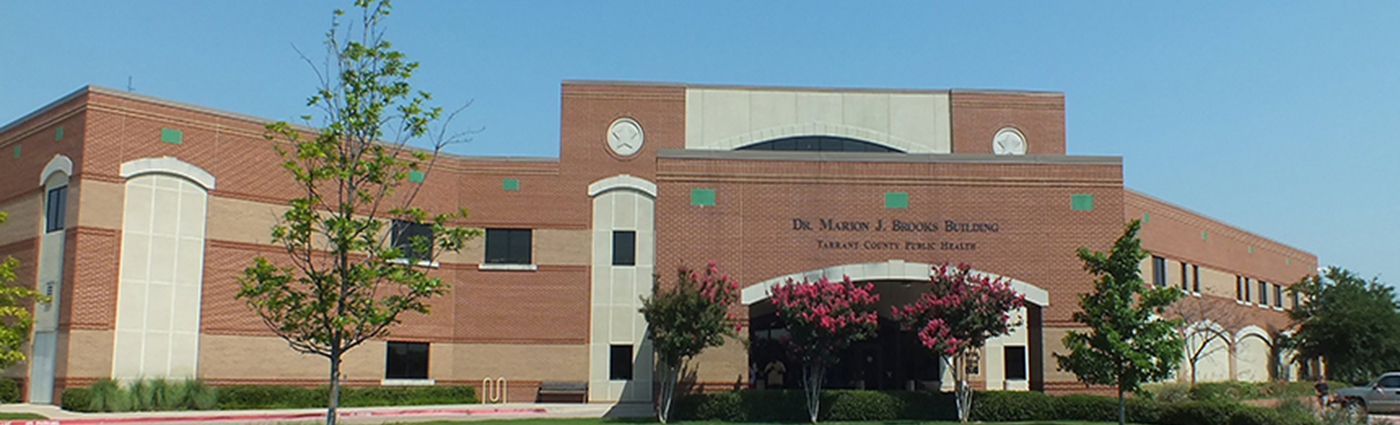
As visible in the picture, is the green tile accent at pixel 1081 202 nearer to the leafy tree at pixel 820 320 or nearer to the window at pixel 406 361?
the leafy tree at pixel 820 320

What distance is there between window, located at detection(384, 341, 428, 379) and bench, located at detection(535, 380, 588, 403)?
152 inches

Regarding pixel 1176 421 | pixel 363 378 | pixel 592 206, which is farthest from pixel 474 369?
Result: pixel 1176 421

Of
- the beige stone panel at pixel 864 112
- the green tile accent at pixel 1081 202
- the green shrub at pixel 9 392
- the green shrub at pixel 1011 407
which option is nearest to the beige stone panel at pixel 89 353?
the green shrub at pixel 9 392

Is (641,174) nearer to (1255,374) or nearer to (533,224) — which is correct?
(533,224)

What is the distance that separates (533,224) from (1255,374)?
33.1 metres

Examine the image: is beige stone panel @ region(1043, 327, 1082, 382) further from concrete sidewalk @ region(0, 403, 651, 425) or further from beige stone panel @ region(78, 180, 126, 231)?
beige stone panel @ region(78, 180, 126, 231)

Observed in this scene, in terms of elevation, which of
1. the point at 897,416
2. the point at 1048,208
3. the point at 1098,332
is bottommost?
the point at 897,416

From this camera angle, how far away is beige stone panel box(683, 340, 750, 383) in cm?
2988

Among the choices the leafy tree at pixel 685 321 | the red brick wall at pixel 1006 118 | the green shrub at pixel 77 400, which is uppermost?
the red brick wall at pixel 1006 118

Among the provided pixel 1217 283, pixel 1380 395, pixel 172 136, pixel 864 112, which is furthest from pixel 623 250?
pixel 1217 283

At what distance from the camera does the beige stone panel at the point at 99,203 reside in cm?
3153

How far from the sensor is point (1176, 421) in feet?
86.9

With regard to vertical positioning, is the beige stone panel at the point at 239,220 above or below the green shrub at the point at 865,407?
above

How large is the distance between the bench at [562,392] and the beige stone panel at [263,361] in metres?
5.33
